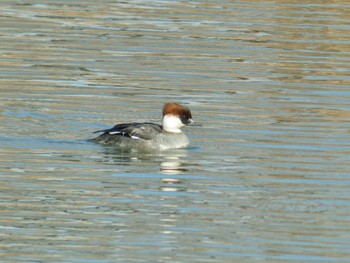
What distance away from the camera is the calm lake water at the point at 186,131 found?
43.1ft

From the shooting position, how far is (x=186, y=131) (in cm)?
1930

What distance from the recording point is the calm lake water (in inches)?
A: 518

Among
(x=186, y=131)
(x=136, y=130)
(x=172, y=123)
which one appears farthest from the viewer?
(x=186, y=131)

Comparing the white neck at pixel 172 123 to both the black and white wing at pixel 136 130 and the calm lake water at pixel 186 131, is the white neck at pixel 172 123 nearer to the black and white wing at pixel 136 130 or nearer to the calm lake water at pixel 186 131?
the black and white wing at pixel 136 130

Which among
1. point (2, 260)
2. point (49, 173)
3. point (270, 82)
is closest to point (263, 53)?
point (270, 82)

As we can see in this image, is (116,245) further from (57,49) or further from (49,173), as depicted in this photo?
(57,49)

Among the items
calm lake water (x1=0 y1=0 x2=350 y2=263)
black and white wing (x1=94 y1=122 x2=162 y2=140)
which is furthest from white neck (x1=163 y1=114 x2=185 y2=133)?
calm lake water (x1=0 y1=0 x2=350 y2=263)

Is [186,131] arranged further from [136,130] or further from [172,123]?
[136,130]

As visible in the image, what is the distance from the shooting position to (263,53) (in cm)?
2488

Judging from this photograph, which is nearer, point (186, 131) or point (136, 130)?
point (136, 130)

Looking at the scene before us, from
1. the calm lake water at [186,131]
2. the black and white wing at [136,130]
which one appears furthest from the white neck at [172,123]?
the calm lake water at [186,131]

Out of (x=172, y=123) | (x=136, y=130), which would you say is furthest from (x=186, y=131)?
(x=136, y=130)

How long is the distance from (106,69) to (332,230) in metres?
9.77

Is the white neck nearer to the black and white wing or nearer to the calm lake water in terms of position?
the black and white wing
